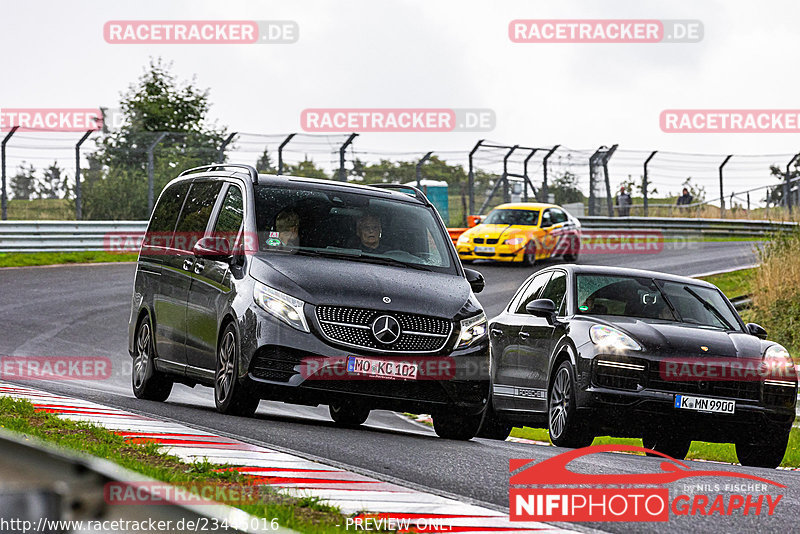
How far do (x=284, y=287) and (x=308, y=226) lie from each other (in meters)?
1.04

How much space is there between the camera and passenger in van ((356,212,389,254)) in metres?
9.82

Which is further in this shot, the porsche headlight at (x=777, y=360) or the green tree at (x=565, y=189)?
the green tree at (x=565, y=189)

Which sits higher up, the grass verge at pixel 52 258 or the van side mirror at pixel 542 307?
the grass verge at pixel 52 258

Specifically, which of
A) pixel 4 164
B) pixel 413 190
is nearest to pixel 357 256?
pixel 413 190

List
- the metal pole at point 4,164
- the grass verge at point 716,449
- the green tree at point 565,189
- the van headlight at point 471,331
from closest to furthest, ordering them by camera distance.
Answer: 1. the van headlight at point 471,331
2. the grass verge at point 716,449
3. the metal pole at point 4,164
4. the green tree at point 565,189

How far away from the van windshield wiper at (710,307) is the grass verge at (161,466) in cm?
564

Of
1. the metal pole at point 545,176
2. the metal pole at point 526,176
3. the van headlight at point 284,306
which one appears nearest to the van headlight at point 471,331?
the van headlight at point 284,306

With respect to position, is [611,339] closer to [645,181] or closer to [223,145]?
[223,145]

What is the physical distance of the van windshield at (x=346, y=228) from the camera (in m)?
9.62

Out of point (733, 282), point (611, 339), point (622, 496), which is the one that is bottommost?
point (622, 496)

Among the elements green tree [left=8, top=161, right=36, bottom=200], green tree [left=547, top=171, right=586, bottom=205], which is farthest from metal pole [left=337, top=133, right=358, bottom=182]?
green tree [left=547, top=171, right=586, bottom=205]

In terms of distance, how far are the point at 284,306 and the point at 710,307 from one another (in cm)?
429

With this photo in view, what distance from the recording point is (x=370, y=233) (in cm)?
993

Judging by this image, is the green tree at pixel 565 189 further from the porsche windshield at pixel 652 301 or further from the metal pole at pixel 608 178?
the porsche windshield at pixel 652 301
